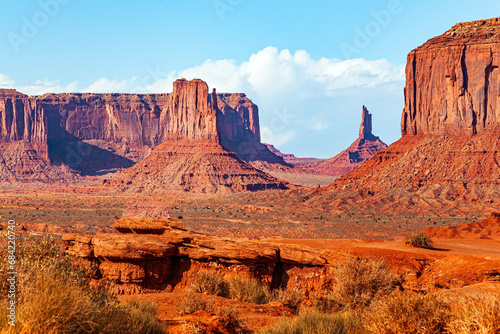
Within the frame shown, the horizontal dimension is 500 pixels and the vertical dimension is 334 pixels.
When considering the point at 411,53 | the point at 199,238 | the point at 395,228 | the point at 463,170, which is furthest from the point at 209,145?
the point at 199,238

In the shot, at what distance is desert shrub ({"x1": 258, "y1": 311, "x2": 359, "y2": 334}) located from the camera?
11016 millimetres

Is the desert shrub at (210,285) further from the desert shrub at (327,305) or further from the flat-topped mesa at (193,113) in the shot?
the flat-topped mesa at (193,113)

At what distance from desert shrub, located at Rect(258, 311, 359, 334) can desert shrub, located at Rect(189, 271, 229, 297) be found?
5.13 meters

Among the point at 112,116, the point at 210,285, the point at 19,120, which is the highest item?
the point at 112,116

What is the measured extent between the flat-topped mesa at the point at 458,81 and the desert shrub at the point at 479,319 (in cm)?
7543

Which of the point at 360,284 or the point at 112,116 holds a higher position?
the point at 112,116

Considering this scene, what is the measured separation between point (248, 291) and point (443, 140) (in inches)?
2757

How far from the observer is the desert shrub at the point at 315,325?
434 inches

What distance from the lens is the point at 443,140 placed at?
267 feet

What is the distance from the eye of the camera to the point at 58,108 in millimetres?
181000

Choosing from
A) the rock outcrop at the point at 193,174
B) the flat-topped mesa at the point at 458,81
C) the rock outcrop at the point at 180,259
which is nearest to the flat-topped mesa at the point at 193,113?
the rock outcrop at the point at 193,174

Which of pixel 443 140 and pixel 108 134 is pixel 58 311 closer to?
pixel 443 140

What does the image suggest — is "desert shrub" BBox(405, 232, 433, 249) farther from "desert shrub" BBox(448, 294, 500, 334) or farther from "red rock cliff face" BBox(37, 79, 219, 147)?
"red rock cliff face" BBox(37, 79, 219, 147)

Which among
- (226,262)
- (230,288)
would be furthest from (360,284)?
(226,262)
